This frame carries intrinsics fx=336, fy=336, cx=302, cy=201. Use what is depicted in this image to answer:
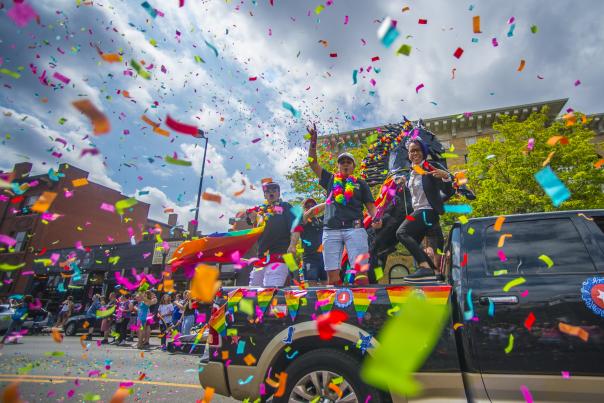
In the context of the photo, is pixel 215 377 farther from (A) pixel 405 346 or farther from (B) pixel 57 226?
(B) pixel 57 226

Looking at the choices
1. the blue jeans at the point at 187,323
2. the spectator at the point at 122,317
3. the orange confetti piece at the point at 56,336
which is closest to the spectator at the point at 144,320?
the spectator at the point at 122,317

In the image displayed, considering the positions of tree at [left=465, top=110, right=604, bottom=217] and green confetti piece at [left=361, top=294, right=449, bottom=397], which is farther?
tree at [left=465, top=110, right=604, bottom=217]

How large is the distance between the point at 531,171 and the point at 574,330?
16.7m

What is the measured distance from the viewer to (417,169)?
4.27 meters

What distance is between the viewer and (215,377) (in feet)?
9.85

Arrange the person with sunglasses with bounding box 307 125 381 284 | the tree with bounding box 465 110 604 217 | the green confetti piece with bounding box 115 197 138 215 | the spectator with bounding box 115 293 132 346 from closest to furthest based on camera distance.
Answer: the green confetti piece with bounding box 115 197 138 215
the person with sunglasses with bounding box 307 125 381 284
the spectator with bounding box 115 293 132 346
the tree with bounding box 465 110 604 217

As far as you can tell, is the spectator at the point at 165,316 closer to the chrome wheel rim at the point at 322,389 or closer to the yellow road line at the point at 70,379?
the yellow road line at the point at 70,379

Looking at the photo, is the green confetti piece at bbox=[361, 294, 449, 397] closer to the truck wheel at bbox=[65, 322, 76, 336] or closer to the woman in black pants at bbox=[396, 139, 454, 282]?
the woman in black pants at bbox=[396, 139, 454, 282]

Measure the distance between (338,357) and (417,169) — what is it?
2.57 m

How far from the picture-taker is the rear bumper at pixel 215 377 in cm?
297

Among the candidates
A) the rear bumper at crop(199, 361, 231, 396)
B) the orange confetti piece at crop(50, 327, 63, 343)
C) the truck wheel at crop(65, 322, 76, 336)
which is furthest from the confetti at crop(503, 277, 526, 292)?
the truck wheel at crop(65, 322, 76, 336)

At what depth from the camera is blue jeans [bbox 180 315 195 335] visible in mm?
10625

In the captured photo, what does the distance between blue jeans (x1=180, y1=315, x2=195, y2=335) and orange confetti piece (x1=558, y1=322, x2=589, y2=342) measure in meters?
10.3

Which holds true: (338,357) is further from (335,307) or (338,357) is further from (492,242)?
(492,242)
